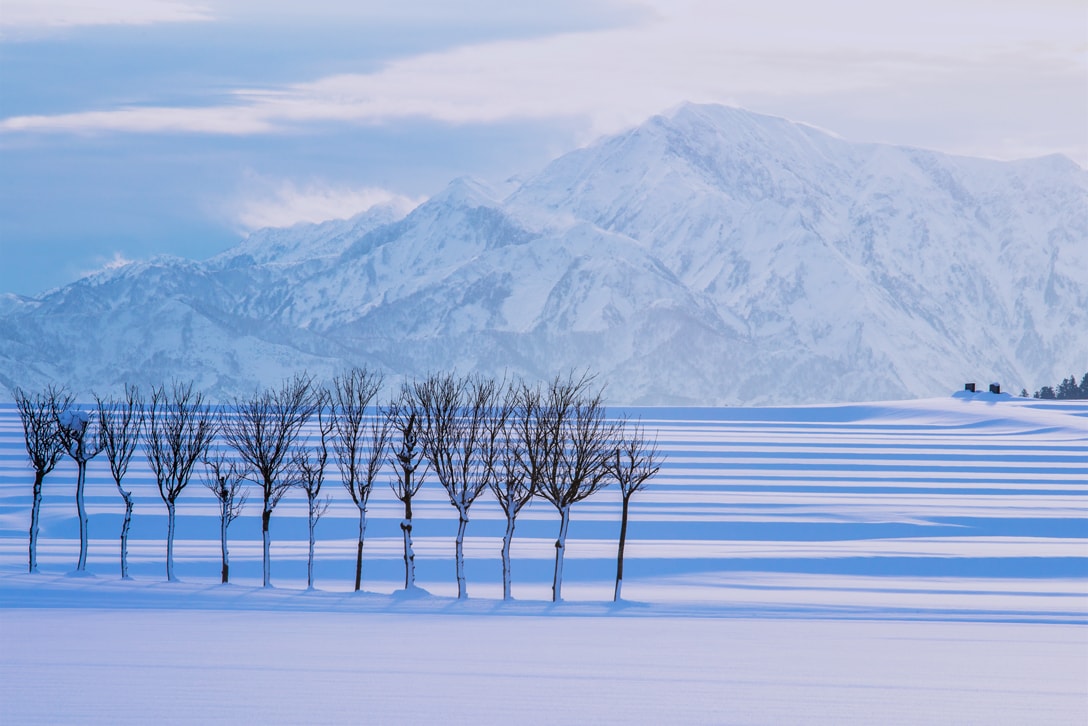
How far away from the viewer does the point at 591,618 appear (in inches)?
1124

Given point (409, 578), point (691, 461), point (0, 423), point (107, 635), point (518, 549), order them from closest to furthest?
point (107, 635), point (409, 578), point (518, 549), point (691, 461), point (0, 423)

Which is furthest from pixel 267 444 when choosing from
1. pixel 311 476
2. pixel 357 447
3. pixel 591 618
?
pixel 591 618

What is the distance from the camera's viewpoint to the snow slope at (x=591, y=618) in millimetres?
17859

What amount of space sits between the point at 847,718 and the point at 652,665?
438cm

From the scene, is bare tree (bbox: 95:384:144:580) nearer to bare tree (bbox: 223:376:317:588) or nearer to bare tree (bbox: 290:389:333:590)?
bare tree (bbox: 223:376:317:588)

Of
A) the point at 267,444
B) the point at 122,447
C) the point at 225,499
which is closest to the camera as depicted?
the point at 225,499

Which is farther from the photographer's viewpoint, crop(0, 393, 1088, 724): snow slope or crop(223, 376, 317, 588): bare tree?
crop(223, 376, 317, 588): bare tree

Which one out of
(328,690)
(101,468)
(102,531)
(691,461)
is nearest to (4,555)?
(102,531)

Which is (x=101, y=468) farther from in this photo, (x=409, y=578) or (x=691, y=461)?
(x=409, y=578)

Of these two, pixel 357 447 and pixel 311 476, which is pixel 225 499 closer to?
pixel 311 476

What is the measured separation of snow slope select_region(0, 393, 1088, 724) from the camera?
58.6 feet

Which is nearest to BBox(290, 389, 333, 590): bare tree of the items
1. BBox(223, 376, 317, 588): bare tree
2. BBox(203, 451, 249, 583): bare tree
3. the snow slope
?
BBox(223, 376, 317, 588): bare tree

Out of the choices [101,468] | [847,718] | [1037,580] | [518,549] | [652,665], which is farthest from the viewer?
[101,468]

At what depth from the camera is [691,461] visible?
295 feet
